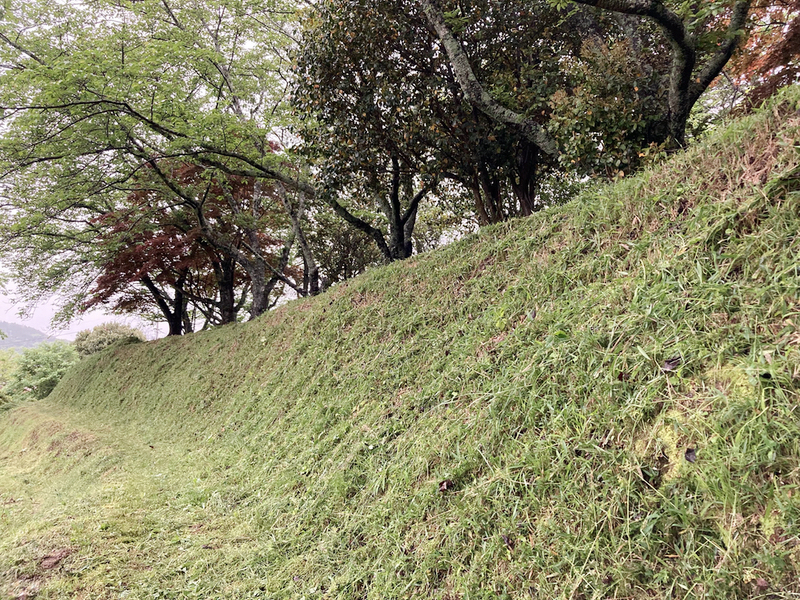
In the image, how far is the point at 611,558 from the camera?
1516mm

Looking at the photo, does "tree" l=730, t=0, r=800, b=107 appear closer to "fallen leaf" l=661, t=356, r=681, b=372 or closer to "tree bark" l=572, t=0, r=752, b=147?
"tree bark" l=572, t=0, r=752, b=147

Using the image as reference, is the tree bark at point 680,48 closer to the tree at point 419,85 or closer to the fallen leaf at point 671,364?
the tree at point 419,85

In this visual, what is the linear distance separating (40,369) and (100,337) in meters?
4.00

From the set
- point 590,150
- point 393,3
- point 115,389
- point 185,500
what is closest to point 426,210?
point 393,3

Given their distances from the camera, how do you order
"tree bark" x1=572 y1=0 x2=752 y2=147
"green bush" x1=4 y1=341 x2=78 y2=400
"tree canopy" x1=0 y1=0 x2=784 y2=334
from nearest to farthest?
1. "tree bark" x1=572 y1=0 x2=752 y2=147
2. "tree canopy" x1=0 y1=0 x2=784 y2=334
3. "green bush" x1=4 y1=341 x2=78 y2=400

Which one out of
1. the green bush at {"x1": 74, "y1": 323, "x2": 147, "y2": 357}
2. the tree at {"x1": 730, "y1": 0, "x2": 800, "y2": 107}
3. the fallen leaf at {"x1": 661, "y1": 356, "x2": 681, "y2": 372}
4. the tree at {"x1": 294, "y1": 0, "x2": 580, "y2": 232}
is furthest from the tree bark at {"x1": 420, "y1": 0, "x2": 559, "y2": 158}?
the green bush at {"x1": 74, "y1": 323, "x2": 147, "y2": 357}

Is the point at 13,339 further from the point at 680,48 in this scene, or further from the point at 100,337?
the point at 680,48

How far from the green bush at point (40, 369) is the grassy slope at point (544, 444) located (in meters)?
17.3

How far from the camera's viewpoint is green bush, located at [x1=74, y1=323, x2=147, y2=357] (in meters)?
17.1

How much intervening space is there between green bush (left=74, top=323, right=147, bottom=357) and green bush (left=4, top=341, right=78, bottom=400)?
1.61 meters

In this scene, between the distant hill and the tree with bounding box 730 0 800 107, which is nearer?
the tree with bounding box 730 0 800 107

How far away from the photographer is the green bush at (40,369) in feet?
57.3

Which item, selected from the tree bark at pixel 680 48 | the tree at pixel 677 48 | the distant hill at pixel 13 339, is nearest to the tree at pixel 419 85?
the tree at pixel 677 48

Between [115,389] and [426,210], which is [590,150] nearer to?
[426,210]
